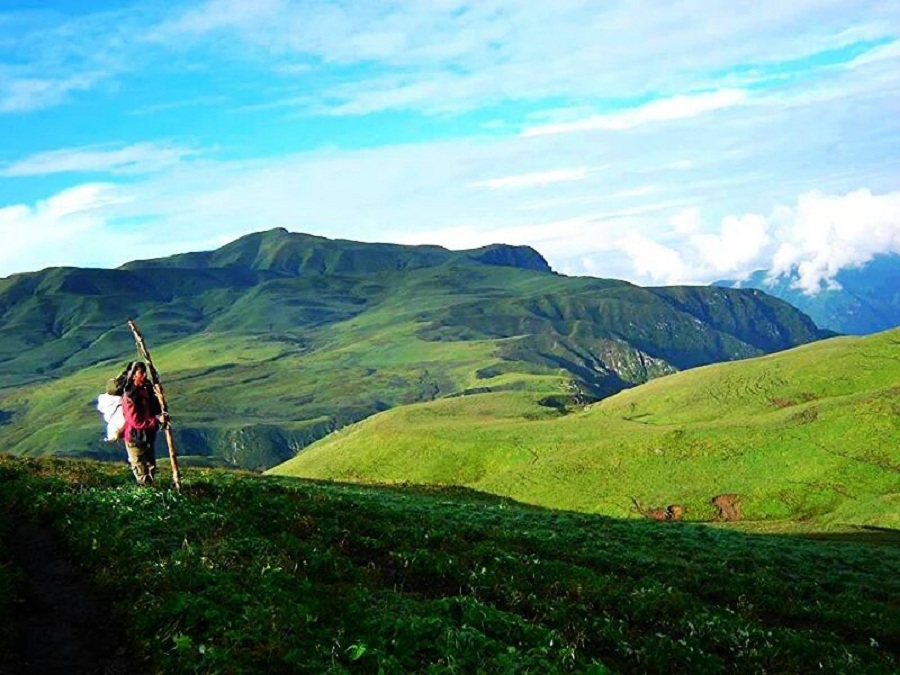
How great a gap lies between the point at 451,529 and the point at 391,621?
46.2 ft

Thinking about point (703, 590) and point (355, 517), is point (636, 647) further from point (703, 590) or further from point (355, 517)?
point (355, 517)

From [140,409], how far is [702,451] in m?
127

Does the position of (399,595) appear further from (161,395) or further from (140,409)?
(140,409)

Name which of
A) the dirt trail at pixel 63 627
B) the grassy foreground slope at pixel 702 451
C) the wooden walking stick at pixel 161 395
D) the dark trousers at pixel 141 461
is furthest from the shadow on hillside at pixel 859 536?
the dirt trail at pixel 63 627

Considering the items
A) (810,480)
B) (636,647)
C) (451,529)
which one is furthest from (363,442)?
(636,647)

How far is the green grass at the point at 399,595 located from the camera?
53.4ft

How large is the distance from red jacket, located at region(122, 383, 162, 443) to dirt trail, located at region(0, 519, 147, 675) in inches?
312

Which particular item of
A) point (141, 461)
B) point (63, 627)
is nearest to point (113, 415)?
point (141, 461)

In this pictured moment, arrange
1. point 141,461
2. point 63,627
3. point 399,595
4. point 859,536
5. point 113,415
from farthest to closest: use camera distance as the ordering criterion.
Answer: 1. point 859,536
2. point 141,461
3. point 113,415
4. point 399,595
5. point 63,627

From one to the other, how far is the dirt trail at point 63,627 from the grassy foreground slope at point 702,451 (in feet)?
295

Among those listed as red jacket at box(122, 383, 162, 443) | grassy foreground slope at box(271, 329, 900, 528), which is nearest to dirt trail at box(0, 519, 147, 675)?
red jacket at box(122, 383, 162, 443)

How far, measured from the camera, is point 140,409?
96.8 ft

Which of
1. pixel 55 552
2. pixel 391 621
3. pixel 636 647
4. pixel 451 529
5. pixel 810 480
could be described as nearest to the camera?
pixel 391 621

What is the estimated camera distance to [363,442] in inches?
7338
